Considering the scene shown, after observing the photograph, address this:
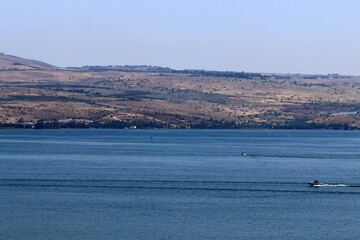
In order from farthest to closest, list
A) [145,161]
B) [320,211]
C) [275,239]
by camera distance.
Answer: [145,161]
[320,211]
[275,239]

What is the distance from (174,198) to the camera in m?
71.3

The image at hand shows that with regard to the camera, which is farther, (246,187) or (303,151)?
(303,151)

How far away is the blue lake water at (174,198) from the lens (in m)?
56.2

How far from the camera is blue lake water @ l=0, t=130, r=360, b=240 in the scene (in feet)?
184

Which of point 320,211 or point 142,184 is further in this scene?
point 142,184

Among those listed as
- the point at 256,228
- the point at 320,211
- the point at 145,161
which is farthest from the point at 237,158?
the point at 256,228

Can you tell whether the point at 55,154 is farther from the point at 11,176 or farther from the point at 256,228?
the point at 256,228

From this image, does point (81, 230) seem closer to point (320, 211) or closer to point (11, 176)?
point (320, 211)

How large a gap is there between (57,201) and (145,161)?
1804 inches

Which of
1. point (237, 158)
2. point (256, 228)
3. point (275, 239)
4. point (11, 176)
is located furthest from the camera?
point (237, 158)

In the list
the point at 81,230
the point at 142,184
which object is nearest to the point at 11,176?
the point at 142,184

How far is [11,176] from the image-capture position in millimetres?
87812

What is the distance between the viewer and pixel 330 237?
54625mm

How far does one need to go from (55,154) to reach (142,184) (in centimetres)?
4759
